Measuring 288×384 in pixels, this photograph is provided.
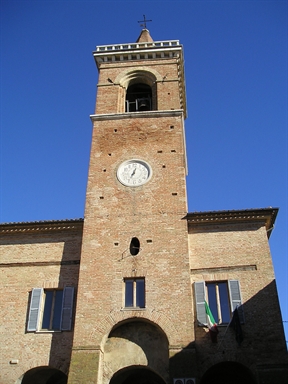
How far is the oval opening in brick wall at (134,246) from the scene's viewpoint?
16.2 metres

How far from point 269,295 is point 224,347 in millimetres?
2368

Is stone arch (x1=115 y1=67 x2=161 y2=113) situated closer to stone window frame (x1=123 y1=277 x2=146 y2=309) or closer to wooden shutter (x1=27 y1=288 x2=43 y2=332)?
stone window frame (x1=123 y1=277 x2=146 y2=309)

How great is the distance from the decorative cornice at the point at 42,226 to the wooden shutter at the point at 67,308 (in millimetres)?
2547

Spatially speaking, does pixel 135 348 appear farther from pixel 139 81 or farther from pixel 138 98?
pixel 139 81

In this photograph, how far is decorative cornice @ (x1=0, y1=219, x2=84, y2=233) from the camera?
17344mm

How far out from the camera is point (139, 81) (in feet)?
74.8

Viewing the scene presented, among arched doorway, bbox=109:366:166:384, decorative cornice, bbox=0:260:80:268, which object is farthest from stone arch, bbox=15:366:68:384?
decorative cornice, bbox=0:260:80:268

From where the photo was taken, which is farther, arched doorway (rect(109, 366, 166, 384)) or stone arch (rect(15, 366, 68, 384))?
arched doorway (rect(109, 366, 166, 384))

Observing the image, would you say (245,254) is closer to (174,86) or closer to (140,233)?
(140,233)

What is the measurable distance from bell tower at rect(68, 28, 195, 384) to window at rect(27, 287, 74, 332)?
73 cm

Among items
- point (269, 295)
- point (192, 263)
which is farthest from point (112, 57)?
point (269, 295)

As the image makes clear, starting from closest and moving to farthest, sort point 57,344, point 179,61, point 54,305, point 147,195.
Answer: point 57,344, point 54,305, point 147,195, point 179,61

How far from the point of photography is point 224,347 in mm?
14258

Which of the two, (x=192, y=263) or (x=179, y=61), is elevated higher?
(x=179, y=61)
